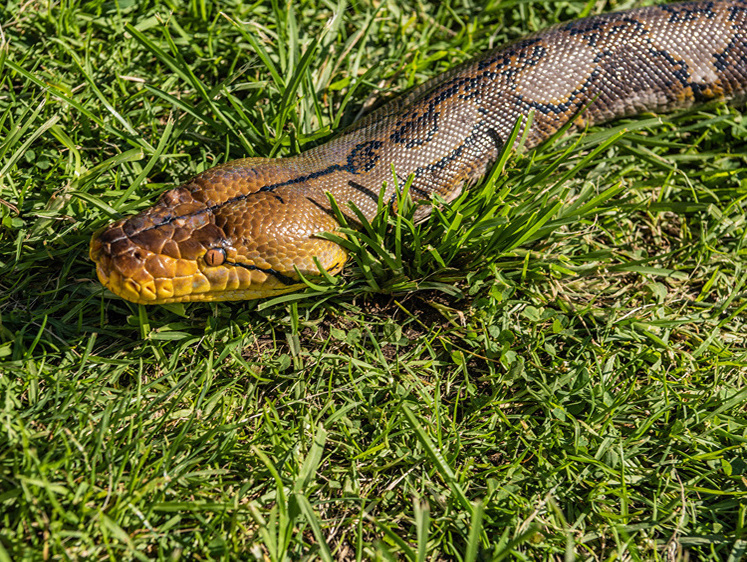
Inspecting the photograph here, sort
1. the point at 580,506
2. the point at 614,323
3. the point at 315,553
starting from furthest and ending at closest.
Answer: the point at 614,323 → the point at 580,506 → the point at 315,553

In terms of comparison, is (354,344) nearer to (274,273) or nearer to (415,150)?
(274,273)

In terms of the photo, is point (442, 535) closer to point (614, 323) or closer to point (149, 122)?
point (614, 323)

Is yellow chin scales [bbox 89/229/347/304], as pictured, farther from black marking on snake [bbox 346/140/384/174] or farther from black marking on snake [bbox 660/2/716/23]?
black marking on snake [bbox 660/2/716/23]

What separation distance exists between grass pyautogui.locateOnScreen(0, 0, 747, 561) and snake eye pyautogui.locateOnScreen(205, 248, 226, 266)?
0.42 meters

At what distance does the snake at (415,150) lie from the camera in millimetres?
3625

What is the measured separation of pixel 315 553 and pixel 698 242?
3.64 m

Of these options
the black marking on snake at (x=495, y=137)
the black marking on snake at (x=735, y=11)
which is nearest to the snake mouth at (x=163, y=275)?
the black marking on snake at (x=495, y=137)

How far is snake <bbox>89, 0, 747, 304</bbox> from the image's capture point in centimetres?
362

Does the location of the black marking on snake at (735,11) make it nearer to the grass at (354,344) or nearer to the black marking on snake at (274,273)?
the grass at (354,344)

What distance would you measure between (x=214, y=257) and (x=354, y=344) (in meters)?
1.08

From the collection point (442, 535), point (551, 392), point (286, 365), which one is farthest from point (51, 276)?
point (551, 392)

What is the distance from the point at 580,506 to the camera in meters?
3.54

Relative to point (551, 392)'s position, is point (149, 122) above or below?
above

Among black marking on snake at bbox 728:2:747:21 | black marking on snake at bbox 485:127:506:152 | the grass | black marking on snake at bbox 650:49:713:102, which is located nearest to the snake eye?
the grass
